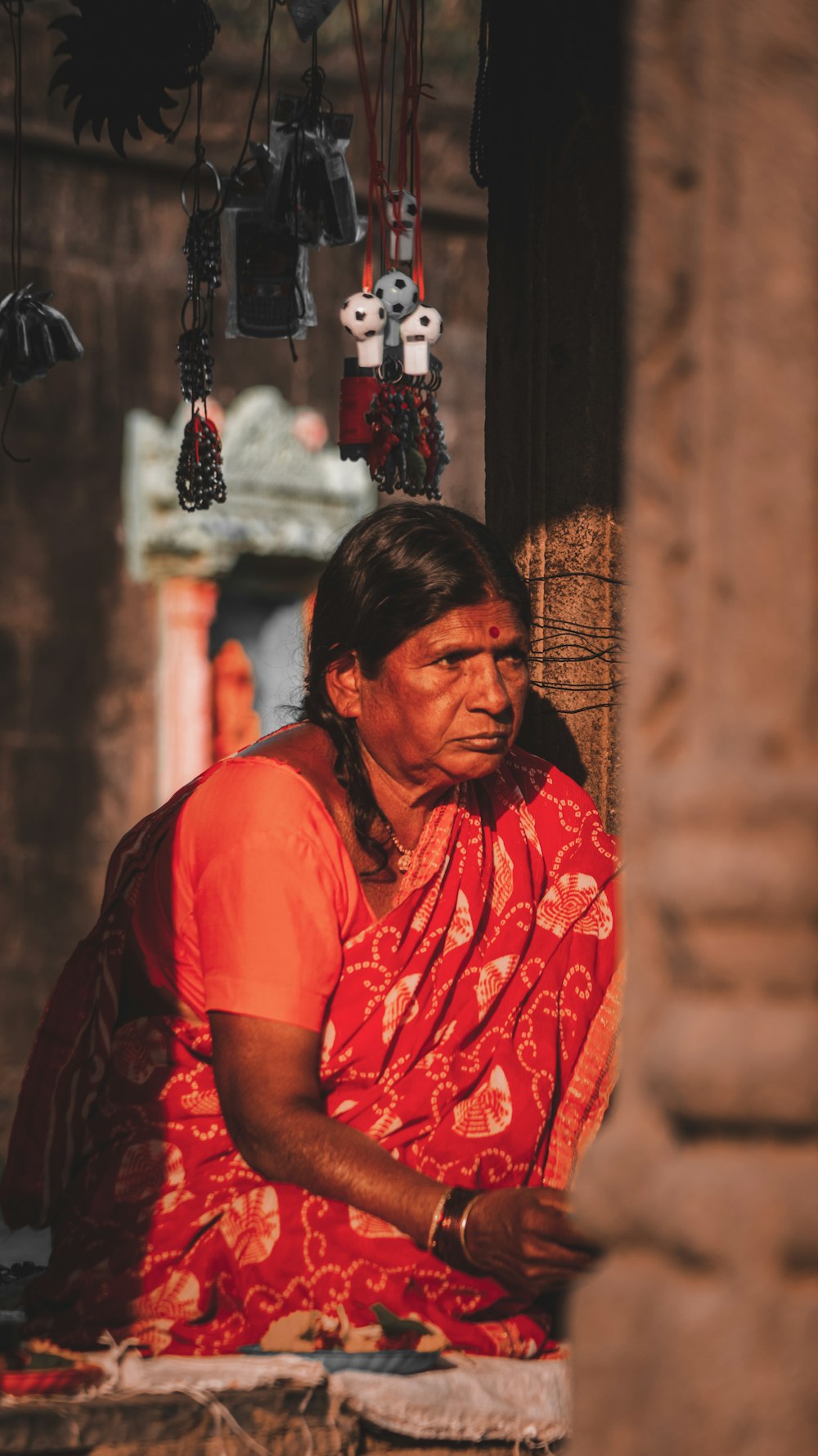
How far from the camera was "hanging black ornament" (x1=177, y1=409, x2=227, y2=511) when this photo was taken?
411 centimetres

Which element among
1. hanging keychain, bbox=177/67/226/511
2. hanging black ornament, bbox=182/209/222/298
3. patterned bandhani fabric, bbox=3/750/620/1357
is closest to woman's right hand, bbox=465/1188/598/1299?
patterned bandhani fabric, bbox=3/750/620/1357

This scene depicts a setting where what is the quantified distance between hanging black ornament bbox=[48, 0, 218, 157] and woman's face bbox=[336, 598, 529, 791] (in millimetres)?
1506

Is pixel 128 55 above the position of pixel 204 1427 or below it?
above

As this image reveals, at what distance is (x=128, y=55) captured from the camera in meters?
3.43

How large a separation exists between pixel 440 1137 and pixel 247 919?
1.64 feet

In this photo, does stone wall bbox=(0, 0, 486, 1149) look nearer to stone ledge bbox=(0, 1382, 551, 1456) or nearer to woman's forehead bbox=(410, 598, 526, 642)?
woman's forehead bbox=(410, 598, 526, 642)

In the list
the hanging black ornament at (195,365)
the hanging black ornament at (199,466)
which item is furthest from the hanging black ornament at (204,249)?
the hanging black ornament at (199,466)

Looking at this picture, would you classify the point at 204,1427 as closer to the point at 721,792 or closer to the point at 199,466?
the point at 721,792

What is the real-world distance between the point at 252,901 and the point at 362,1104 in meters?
0.39

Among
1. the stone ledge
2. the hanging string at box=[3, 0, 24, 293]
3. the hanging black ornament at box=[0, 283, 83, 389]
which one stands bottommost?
the stone ledge

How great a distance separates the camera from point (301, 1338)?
221cm

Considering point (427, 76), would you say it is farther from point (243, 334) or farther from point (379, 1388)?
point (379, 1388)

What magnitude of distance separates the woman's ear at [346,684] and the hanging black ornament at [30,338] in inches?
76.2

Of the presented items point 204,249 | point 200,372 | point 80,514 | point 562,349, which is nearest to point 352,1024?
point 562,349
